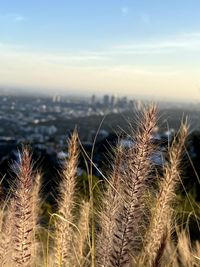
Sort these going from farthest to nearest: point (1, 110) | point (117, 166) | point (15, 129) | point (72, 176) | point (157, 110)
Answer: point (1, 110), point (15, 129), point (72, 176), point (117, 166), point (157, 110)

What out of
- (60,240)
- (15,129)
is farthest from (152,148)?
(15,129)

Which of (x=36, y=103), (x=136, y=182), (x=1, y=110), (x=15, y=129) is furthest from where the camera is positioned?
(x=36, y=103)

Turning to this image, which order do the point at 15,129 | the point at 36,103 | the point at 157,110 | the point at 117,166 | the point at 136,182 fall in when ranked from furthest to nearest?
the point at 36,103 < the point at 15,129 < the point at 117,166 < the point at 157,110 < the point at 136,182

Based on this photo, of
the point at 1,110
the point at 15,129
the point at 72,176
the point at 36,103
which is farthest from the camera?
the point at 36,103

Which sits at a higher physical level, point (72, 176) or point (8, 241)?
point (72, 176)

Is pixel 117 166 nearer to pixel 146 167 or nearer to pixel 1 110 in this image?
pixel 146 167

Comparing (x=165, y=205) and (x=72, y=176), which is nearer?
(x=165, y=205)

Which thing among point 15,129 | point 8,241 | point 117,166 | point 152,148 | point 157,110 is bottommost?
point 15,129

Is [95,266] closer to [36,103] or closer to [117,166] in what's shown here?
[117,166]

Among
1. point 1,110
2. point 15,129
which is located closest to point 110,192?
point 15,129
